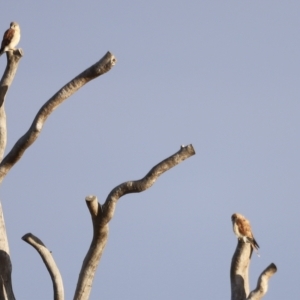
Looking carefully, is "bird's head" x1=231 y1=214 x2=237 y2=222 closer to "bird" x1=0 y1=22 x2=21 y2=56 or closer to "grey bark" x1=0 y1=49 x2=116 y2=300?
"bird" x1=0 y1=22 x2=21 y2=56

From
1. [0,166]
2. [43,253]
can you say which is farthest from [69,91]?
[43,253]

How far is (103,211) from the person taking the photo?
7594 millimetres

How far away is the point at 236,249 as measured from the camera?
7652 millimetres

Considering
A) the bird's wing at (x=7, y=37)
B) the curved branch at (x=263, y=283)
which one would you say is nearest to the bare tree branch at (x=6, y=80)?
the curved branch at (x=263, y=283)

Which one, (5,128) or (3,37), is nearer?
(5,128)

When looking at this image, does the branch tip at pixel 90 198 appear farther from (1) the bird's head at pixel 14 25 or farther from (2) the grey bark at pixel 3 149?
(1) the bird's head at pixel 14 25

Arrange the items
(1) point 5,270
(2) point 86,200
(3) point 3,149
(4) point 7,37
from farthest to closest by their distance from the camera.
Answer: (4) point 7,37 < (3) point 3,149 < (1) point 5,270 < (2) point 86,200

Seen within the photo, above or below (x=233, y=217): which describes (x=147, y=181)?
below

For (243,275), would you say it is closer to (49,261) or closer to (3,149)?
(49,261)

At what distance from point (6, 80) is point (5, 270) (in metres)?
1.93

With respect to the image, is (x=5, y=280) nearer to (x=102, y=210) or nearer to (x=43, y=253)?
(x=43, y=253)

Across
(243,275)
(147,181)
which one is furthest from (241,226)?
(147,181)

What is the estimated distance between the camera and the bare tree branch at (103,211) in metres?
7.57

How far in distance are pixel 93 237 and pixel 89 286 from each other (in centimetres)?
45
